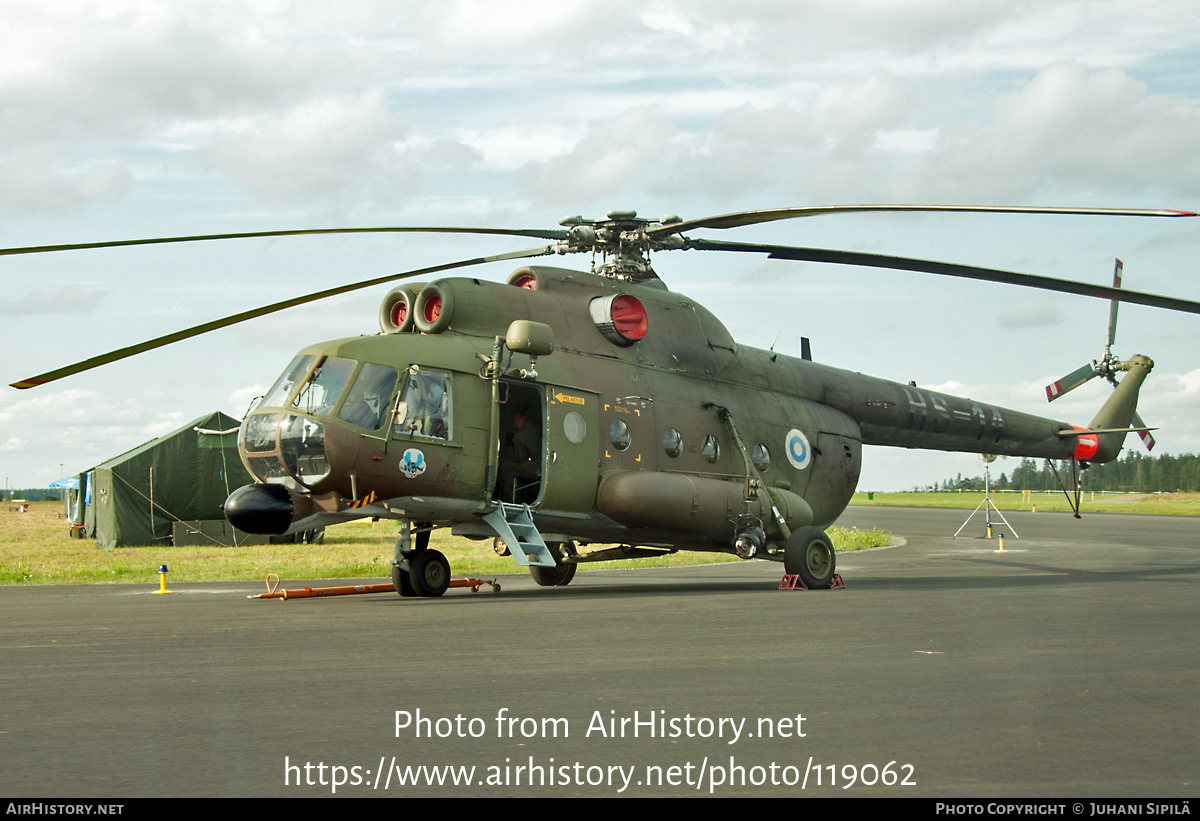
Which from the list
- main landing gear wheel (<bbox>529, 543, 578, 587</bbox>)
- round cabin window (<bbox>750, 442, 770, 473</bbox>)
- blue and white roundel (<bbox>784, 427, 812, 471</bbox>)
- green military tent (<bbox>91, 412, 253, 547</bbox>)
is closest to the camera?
round cabin window (<bbox>750, 442, 770, 473</bbox>)

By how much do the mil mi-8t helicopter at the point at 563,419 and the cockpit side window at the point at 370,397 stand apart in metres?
0.02

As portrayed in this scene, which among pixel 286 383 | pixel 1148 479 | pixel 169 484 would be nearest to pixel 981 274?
pixel 286 383

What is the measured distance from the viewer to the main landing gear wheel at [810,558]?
1627cm

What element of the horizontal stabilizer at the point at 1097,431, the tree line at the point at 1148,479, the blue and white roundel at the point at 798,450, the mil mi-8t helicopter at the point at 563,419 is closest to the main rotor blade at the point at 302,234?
the mil mi-8t helicopter at the point at 563,419

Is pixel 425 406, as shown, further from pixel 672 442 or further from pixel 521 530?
pixel 672 442

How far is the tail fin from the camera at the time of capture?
970 inches

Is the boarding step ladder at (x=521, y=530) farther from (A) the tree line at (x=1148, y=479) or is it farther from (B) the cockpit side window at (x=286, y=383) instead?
(A) the tree line at (x=1148, y=479)

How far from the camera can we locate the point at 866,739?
530 centimetres

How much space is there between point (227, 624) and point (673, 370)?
324 inches

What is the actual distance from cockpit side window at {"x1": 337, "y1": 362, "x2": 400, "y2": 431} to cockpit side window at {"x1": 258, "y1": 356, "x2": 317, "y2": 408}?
30.0 inches

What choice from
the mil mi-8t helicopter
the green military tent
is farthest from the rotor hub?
the green military tent

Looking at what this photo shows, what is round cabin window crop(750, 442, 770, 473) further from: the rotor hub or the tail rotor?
the tail rotor
